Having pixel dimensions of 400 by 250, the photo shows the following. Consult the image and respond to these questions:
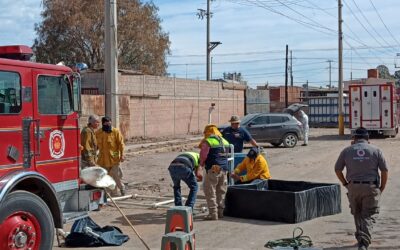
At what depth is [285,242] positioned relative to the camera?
324 inches

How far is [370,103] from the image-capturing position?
32344mm

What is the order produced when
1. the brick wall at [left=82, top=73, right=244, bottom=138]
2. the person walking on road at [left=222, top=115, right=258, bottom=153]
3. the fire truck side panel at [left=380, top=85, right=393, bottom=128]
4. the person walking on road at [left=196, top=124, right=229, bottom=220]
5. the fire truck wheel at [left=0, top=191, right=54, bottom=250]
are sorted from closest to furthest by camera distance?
the fire truck wheel at [left=0, top=191, right=54, bottom=250]
the person walking on road at [left=196, top=124, right=229, bottom=220]
the person walking on road at [left=222, top=115, right=258, bottom=153]
the brick wall at [left=82, top=73, right=244, bottom=138]
the fire truck side panel at [left=380, top=85, right=393, bottom=128]

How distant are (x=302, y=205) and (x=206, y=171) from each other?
174 centimetres

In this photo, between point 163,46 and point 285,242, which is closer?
point 285,242

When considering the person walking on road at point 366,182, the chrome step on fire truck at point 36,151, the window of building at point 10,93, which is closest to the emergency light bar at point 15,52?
the chrome step on fire truck at point 36,151

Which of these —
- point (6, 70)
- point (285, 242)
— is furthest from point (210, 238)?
point (6, 70)

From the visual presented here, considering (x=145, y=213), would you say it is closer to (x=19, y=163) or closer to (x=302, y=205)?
(x=302, y=205)

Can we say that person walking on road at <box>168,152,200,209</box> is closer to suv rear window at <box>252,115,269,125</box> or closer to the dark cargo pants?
the dark cargo pants

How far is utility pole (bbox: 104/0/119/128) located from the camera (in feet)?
45.0

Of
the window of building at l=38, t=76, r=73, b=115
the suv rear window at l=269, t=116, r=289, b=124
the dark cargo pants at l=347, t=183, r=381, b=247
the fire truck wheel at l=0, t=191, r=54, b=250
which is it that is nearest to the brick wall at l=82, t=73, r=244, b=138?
the suv rear window at l=269, t=116, r=289, b=124

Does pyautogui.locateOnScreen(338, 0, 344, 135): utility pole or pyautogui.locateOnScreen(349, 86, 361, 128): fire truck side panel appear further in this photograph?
pyautogui.locateOnScreen(338, 0, 344, 135): utility pole

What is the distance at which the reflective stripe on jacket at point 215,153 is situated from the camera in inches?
409

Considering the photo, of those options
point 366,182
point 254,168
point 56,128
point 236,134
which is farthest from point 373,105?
point 56,128

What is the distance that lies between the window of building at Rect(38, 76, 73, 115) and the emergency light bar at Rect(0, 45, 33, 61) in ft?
1.18
